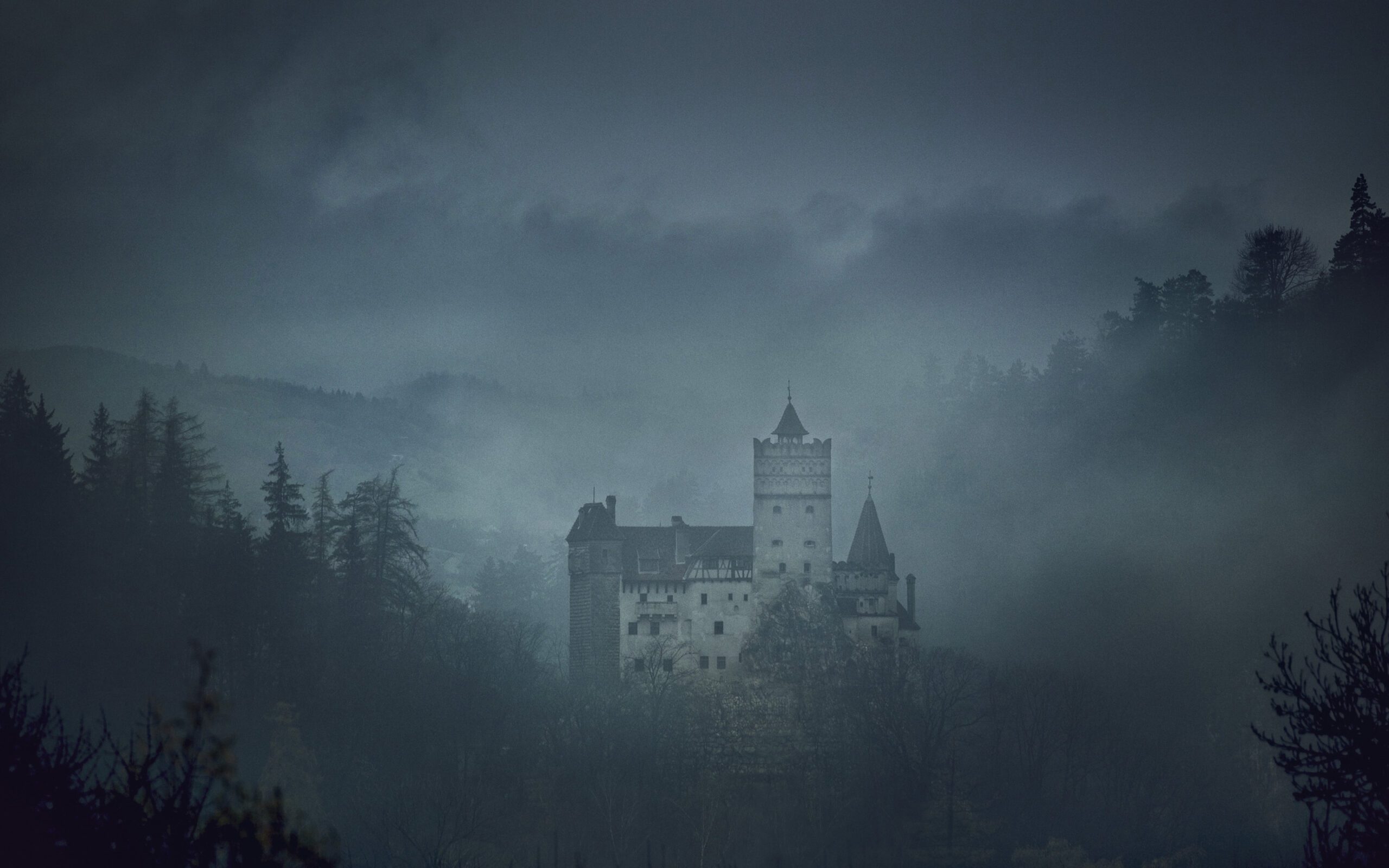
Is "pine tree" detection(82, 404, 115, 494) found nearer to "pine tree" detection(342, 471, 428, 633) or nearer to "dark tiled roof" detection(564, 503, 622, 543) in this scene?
"pine tree" detection(342, 471, 428, 633)

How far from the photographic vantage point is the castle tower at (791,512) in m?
71.0

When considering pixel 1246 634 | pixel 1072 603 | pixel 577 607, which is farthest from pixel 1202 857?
pixel 577 607

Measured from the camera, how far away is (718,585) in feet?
233

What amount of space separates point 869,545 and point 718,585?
946 centimetres

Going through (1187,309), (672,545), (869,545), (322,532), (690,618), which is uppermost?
(1187,309)

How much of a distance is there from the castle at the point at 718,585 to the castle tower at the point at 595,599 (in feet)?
0.21

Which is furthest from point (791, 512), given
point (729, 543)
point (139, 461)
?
point (139, 461)

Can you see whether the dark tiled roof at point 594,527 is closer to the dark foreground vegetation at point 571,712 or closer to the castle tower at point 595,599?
the castle tower at point 595,599

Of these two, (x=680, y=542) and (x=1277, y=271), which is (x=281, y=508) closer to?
(x=680, y=542)

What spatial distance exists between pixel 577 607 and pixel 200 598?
21.2 meters

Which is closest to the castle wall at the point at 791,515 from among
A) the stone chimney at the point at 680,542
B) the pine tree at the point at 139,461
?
the stone chimney at the point at 680,542

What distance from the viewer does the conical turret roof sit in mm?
70875

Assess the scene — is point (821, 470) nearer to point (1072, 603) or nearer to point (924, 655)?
point (924, 655)

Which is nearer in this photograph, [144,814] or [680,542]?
[144,814]
